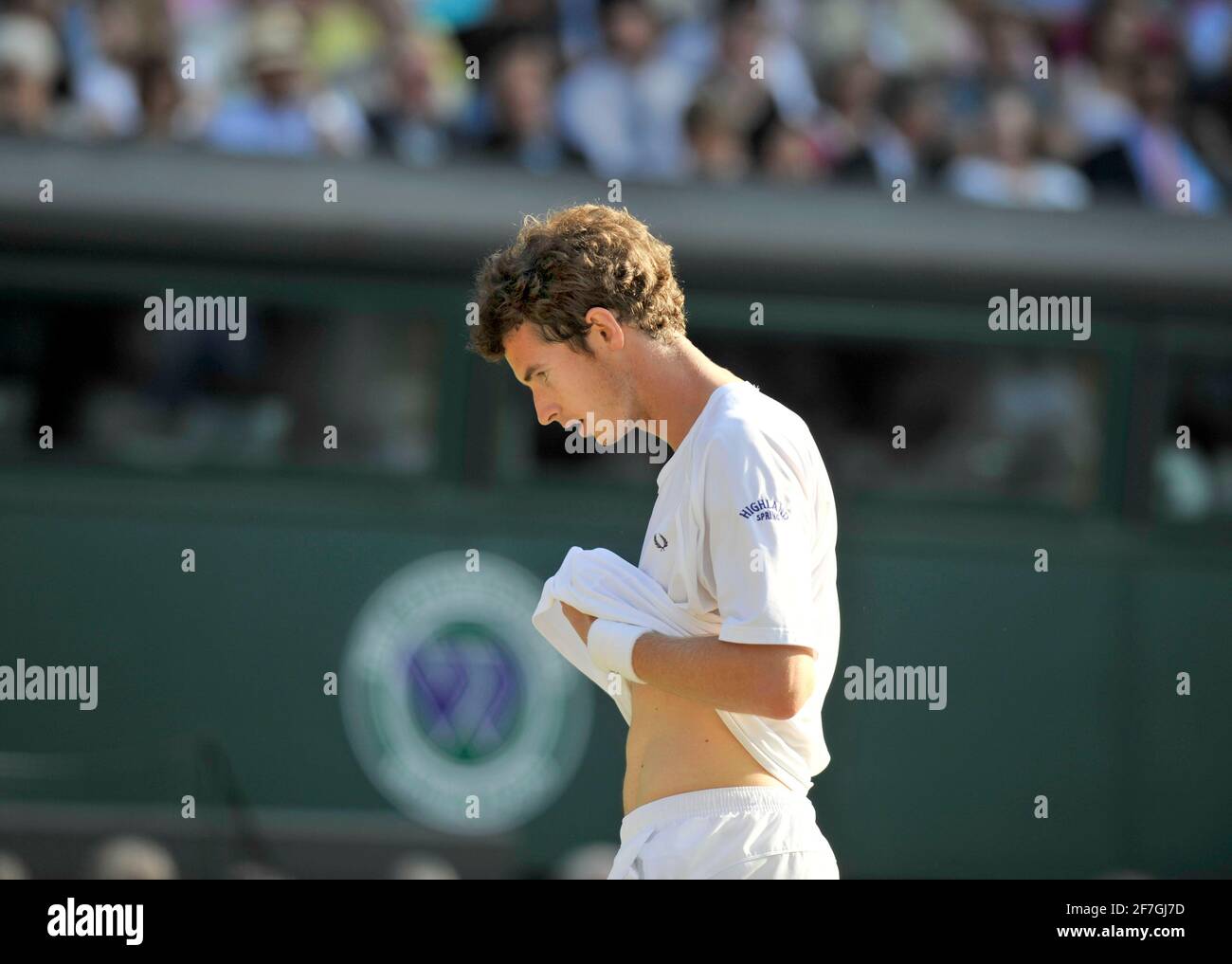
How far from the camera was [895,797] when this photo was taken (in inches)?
263

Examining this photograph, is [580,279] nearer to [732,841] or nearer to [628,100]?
[732,841]

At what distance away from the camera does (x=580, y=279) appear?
8.45ft

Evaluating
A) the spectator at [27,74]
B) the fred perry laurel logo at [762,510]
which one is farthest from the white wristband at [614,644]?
the spectator at [27,74]

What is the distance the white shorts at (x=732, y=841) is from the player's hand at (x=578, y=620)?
0.28 metres

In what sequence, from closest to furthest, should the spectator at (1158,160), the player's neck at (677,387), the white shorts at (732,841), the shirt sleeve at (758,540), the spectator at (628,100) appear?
the shirt sleeve at (758,540) → the white shorts at (732,841) → the player's neck at (677,387) → the spectator at (628,100) → the spectator at (1158,160)

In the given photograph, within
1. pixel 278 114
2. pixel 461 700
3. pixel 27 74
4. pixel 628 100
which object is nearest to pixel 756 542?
pixel 461 700

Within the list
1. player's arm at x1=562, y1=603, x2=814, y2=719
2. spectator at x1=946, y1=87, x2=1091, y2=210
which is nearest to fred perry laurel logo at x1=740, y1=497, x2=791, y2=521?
player's arm at x1=562, y1=603, x2=814, y2=719

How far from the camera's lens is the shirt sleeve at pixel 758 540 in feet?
7.84

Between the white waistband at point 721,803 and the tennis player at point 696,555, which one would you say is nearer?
the tennis player at point 696,555

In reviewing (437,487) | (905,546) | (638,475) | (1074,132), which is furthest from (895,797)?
(1074,132)

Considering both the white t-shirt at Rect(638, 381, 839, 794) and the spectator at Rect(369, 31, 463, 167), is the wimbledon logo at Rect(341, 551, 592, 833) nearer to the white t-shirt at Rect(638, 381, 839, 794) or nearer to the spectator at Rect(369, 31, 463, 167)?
the spectator at Rect(369, 31, 463, 167)

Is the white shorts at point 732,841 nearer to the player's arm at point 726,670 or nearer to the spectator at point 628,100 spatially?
the player's arm at point 726,670

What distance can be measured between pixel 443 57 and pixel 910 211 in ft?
6.64

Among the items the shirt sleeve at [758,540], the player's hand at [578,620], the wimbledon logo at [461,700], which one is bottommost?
the wimbledon logo at [461,700]
